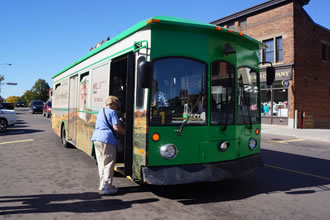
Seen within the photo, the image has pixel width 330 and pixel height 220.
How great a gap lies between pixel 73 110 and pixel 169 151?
191 inches

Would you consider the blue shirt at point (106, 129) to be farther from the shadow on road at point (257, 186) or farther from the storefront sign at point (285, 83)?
the storefront sign at point (285, 83)

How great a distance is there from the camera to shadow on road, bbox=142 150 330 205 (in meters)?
Answer: 4.74

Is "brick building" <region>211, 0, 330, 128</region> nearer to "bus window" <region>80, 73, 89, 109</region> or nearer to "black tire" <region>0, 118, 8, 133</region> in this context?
"bus window" <region>80, 73, 89, 109</region>

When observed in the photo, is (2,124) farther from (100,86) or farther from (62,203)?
(62,203)

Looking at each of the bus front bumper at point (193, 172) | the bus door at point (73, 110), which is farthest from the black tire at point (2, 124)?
the bus front bumper at point (193, 172)

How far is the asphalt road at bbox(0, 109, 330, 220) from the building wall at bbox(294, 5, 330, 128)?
14.8 meters

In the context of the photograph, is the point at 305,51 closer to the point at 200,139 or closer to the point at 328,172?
the point at 328,172

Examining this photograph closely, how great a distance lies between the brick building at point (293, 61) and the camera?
1955 cm

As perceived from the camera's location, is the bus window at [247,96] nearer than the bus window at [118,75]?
Yes

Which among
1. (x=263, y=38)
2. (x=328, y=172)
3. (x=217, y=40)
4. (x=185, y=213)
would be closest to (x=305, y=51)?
(x=263, y=38)

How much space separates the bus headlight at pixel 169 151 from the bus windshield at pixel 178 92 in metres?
0.37

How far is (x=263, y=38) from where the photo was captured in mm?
21469

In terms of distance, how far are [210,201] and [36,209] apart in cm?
273

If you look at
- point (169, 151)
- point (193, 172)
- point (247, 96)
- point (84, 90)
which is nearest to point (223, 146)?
point (193, 172)
